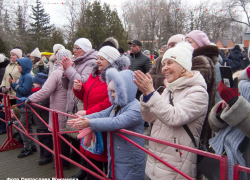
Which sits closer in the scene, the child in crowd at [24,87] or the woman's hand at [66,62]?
the woman's hand at [66,62]

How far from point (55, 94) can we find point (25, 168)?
1.54 meters

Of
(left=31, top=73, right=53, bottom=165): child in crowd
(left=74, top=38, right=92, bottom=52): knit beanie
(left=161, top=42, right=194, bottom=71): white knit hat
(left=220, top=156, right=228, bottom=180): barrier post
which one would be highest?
(left=74, top=38, right=92, bottom=52): knit beanie

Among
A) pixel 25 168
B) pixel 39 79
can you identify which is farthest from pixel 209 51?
pixel 25 168

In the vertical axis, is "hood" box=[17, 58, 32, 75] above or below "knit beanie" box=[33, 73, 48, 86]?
above

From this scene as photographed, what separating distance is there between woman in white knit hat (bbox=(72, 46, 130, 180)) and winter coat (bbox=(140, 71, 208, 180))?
3.24 feet

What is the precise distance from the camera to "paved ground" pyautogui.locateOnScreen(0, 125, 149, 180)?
399cm

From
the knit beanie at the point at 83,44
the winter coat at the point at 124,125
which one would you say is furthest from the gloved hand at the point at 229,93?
the knit beanie at the point at 83,44

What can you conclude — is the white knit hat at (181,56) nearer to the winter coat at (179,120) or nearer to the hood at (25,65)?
the winter coat at (179,120)

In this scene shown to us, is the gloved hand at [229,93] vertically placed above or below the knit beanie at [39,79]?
above

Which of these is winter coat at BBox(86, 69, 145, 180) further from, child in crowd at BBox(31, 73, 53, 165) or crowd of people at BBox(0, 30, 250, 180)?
child in crowd at BBox(31, 73, 53, 165)

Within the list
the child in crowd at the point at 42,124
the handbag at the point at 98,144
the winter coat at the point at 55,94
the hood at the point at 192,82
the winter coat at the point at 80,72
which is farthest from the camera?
the child in crowd at the point at 42,124

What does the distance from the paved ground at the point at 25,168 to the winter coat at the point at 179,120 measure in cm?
236

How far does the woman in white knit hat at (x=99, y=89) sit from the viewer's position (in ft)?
9.77

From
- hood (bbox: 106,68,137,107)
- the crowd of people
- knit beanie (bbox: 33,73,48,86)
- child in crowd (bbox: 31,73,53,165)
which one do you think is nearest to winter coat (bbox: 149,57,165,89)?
the crowd of people
